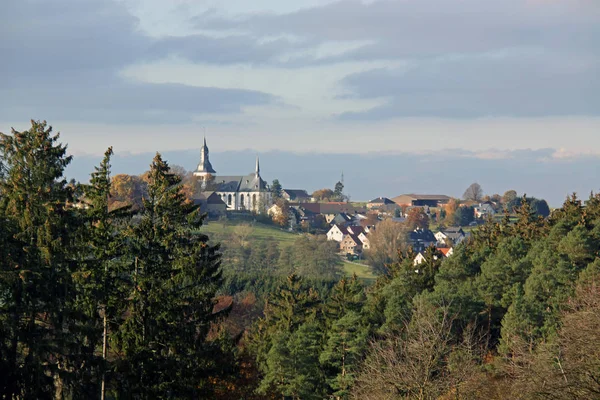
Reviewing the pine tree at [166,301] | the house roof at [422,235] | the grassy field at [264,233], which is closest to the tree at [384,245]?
the grassy field at [264,233]

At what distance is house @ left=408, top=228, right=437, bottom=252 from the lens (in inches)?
6587

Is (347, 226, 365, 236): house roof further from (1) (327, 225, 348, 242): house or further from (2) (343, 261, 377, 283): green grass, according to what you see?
(2) (343, 261, 377, 283): green grass

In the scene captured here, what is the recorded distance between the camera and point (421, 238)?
175750 mm

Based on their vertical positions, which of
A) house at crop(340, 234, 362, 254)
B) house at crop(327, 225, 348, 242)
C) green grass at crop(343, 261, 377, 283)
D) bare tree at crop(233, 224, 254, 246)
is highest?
bare tree at crop(233, 224, 254, 246)

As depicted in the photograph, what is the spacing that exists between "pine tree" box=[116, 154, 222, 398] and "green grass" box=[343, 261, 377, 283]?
3351 inches

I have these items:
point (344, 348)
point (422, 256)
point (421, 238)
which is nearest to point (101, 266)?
point (344, 348)

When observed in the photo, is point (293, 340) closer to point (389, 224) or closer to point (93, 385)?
point (93, 385)

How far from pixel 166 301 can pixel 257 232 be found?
127094 mm

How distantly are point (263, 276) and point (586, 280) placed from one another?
204 ft

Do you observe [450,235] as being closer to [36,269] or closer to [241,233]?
[241,233]

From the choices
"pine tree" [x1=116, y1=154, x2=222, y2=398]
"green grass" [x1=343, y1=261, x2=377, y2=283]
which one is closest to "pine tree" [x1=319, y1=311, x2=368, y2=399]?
"pine tree" [x1=116, y1=154, x2=222, y2=398]

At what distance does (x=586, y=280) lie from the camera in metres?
41.8

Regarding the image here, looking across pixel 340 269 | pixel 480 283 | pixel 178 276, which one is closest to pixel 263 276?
pixel 340 269

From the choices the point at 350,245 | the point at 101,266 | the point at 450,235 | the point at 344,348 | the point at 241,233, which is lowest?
the point at 350,245
